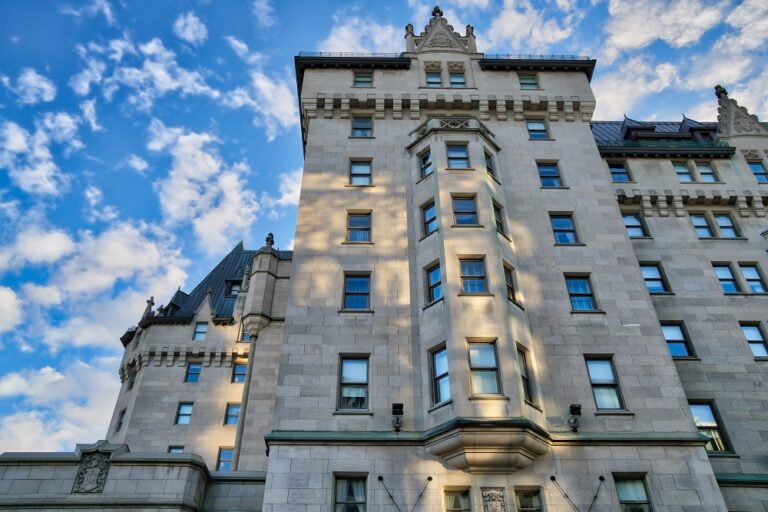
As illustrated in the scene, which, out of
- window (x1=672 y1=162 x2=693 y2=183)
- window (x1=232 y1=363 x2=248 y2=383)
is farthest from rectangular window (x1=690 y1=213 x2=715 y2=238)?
window (x1=232 y1=363 x2=248 y2=383)

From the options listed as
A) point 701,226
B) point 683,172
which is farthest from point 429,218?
point 683,172

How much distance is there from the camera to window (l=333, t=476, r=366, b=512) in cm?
1766

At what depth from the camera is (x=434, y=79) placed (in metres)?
31.6

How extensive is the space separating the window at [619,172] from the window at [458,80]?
9264 millimetres

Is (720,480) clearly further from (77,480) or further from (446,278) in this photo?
(77,480)

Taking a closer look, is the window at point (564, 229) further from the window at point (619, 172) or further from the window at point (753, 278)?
the window at point (753, 278)

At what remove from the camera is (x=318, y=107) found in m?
29.7

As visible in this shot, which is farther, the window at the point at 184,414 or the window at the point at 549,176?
the window at the point at 184,414

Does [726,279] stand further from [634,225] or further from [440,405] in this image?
[440,405]

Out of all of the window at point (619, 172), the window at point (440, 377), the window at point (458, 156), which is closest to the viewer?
the window at point (440, 377)

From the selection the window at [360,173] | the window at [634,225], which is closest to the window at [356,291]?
the window at [360,173]

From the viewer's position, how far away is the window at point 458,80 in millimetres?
31266

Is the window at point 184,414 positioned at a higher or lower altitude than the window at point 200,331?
lower

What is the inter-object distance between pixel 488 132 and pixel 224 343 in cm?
2193
